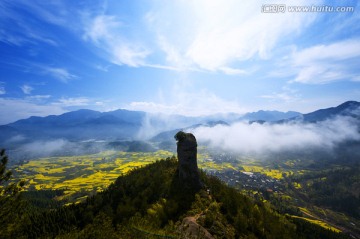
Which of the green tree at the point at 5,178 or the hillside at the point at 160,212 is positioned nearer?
the green tree at the point at 5,178

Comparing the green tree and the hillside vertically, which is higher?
the green tree

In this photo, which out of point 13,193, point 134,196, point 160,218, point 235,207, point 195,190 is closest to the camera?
point 13,193

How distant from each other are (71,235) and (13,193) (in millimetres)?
8422

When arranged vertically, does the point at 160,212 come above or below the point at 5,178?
below

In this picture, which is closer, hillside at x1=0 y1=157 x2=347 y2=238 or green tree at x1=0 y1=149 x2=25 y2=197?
green tree at x1=0 y1=149 x2=25 y2=197

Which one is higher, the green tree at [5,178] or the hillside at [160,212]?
the green tree at [5,178]

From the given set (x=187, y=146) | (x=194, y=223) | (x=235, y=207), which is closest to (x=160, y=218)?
(x=194, y=223)

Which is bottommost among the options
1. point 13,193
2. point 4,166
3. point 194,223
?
point 194,223

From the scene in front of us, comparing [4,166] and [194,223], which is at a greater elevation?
[4,166]

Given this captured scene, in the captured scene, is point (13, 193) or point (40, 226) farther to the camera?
point (40, 226)

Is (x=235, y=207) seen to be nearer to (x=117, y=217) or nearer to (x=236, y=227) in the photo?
(x=236, y=227)

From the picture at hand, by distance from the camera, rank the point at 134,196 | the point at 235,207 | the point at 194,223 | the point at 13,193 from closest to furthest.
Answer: the point at 13,193 < the point at 194,223 < the point at 235,207 < the point at 134,196

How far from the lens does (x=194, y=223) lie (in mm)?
38188

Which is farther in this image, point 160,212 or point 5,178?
point 160,212
